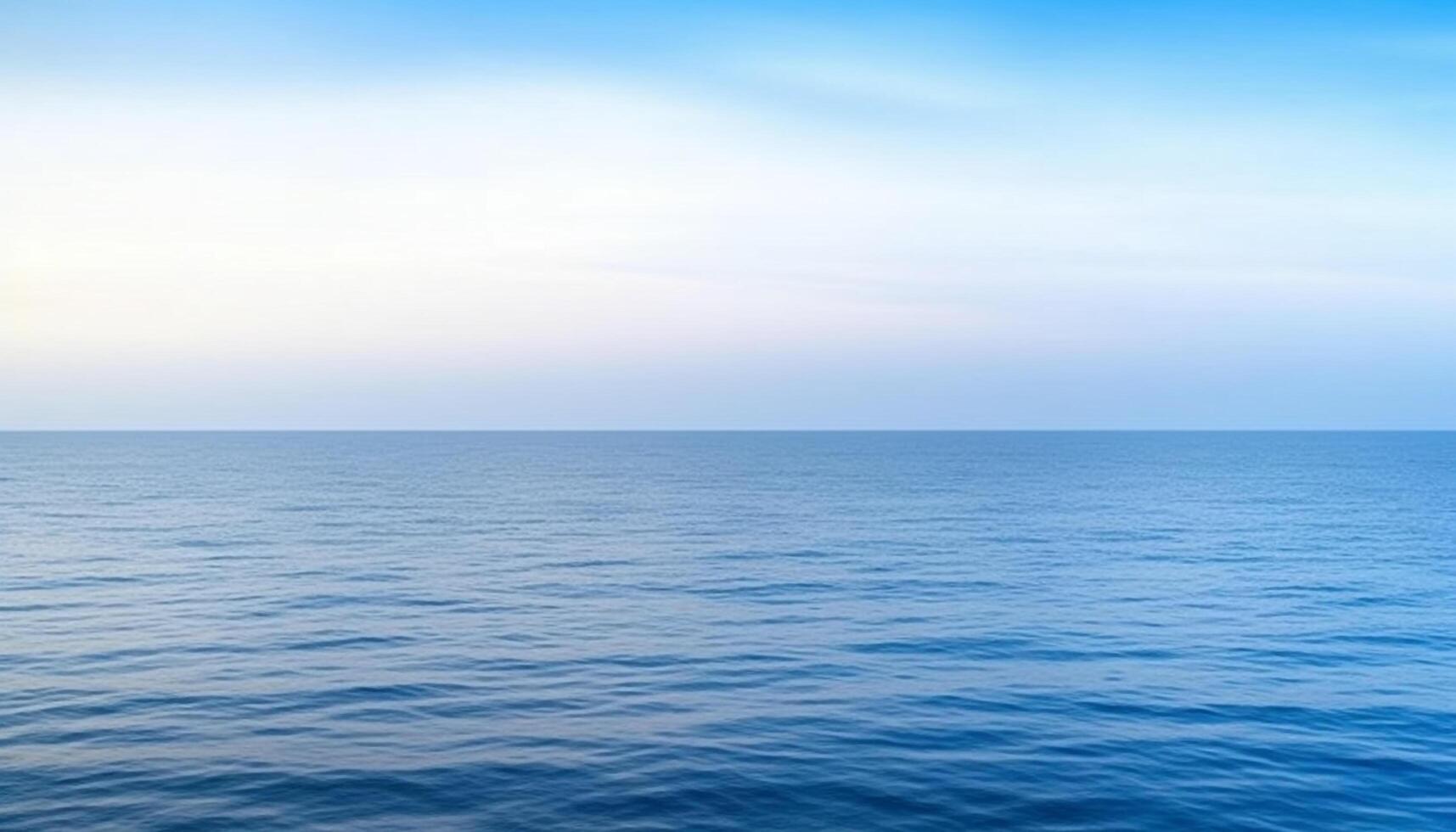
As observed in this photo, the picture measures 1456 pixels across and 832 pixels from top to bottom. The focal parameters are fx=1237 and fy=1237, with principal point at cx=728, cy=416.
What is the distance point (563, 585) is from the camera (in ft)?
195

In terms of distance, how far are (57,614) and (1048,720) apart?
3866 centimetres

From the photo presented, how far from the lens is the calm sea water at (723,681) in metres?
26.0

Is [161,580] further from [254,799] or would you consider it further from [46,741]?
[254,799]

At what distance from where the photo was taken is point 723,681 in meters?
37.7

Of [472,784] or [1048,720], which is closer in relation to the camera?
[472,784]

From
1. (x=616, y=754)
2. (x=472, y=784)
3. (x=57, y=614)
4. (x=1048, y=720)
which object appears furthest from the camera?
(x=57, y=614)

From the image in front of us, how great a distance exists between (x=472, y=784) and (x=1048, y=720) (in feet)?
50.0

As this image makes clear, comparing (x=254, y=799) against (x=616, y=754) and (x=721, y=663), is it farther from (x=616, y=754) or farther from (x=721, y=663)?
(x=721, y=663)

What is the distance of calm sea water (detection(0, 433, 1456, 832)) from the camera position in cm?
2597

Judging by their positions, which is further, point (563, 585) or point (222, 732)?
point (563, 585)

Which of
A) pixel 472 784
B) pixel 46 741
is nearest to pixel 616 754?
pixel 472 784

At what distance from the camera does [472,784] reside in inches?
1054

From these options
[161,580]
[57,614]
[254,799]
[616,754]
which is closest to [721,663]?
[616,754]

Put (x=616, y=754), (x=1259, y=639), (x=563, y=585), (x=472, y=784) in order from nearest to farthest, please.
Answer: (x=472, y=784)
(x=616, y=754)
(x=1259, y=639)
(x=563, y=585)
